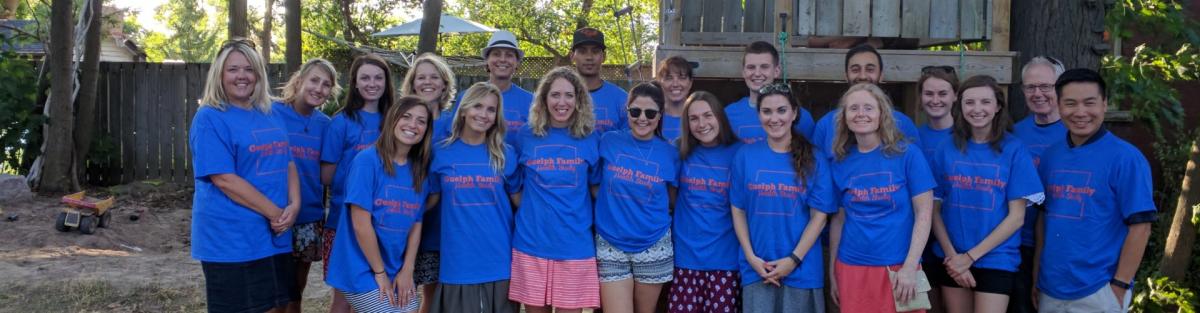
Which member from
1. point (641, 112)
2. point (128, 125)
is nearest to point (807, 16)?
point (641, 112)

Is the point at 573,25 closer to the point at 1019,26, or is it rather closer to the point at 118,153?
the point at 118,153

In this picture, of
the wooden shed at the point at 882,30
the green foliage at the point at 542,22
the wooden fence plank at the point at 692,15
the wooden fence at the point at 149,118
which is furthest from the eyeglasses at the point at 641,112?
the green foliage at the point at 542,22

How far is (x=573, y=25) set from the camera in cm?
2631

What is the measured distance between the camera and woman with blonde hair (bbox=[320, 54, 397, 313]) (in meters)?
4.77

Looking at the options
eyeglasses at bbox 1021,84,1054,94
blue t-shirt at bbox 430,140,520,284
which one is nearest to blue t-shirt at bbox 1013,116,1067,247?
eyeglasses at bbox 1021,84,1054,94

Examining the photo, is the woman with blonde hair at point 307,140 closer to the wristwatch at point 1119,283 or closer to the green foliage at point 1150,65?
the wristwatch at point 1119,283

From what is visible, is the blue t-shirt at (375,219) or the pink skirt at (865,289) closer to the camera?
the pink skirt at (865,289)

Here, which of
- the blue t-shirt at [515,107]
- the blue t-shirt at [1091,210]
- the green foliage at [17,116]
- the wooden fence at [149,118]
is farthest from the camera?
the wooden fence at [149,118]

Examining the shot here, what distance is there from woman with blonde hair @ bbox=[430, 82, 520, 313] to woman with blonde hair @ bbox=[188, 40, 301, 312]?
2.37 feet

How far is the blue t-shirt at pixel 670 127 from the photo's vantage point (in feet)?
15.9

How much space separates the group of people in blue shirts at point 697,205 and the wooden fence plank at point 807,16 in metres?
1.79

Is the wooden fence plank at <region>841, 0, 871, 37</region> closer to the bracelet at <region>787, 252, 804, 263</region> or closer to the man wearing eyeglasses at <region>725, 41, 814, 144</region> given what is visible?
the man wearing eyeglasses at <region>725, 41, 814, 144</region>

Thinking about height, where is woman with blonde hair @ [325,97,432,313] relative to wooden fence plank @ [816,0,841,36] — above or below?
below

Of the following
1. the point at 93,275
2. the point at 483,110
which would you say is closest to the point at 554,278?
the point at 483,110
